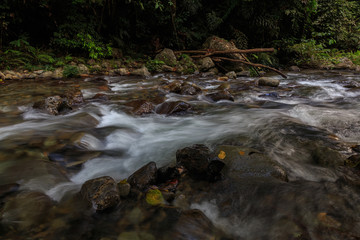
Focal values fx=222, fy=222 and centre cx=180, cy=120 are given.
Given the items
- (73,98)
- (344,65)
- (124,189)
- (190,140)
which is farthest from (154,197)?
(344,65)

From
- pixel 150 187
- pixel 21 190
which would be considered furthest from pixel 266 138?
pixel 21 190

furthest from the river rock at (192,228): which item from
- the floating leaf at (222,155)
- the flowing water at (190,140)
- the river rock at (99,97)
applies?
the river rock at (99,97)

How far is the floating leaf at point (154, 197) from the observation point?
1.69 meters

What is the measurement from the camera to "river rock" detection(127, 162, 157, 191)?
1899 millimetres

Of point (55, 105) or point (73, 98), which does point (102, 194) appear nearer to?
point (55, 105)

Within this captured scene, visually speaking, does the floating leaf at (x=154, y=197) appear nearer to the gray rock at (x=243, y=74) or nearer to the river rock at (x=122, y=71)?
the river rock at (x=122, y=71)

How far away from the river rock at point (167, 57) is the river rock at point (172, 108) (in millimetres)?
5725

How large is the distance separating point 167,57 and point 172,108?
622cm

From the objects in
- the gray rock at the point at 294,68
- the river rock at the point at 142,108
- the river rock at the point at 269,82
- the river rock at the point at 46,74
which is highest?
the river rock at the point at 46,74

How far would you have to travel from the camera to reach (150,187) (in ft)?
6.26

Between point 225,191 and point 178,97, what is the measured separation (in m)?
3.77

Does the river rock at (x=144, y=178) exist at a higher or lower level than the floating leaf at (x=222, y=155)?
lower

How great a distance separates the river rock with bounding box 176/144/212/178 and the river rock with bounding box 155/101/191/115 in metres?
2.04

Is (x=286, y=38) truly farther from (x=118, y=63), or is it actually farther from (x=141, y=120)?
(x=141, y=120)
